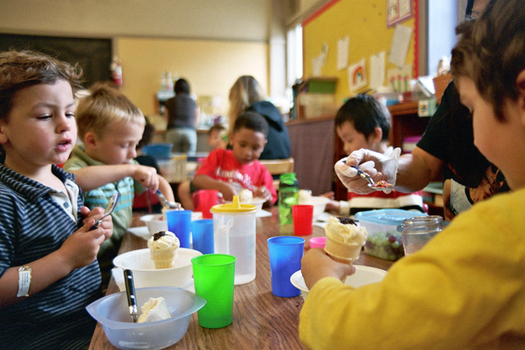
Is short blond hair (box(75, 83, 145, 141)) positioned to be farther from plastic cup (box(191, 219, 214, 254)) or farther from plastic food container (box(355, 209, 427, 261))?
plastic food container (box(355, 209, 427, 261))

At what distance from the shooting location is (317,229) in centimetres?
142

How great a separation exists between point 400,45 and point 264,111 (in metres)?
1.49

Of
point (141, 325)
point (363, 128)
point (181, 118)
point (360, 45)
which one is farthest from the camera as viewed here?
point (181, 118)

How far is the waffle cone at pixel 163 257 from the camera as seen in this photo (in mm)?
879

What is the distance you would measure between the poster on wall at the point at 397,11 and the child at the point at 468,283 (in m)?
3.20

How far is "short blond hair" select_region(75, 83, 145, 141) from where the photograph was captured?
1.56m

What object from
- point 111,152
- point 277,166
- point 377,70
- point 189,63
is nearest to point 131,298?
point 111,152

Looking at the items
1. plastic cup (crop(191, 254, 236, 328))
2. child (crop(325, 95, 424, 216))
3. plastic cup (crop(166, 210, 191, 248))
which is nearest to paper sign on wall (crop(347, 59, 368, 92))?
child (crop(325, 95, 424, 216))

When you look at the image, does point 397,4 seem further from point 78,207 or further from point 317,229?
point 78,207

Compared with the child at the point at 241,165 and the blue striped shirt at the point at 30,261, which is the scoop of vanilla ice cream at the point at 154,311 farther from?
the child at the point at 241,165

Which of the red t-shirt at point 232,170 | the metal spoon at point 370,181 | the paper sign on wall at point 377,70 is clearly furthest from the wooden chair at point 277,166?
the paper sign on wall at point 377,70

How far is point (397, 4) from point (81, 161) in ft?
10.5

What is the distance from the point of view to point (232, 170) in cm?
246

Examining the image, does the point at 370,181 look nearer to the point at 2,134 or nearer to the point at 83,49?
the point at 2,134
